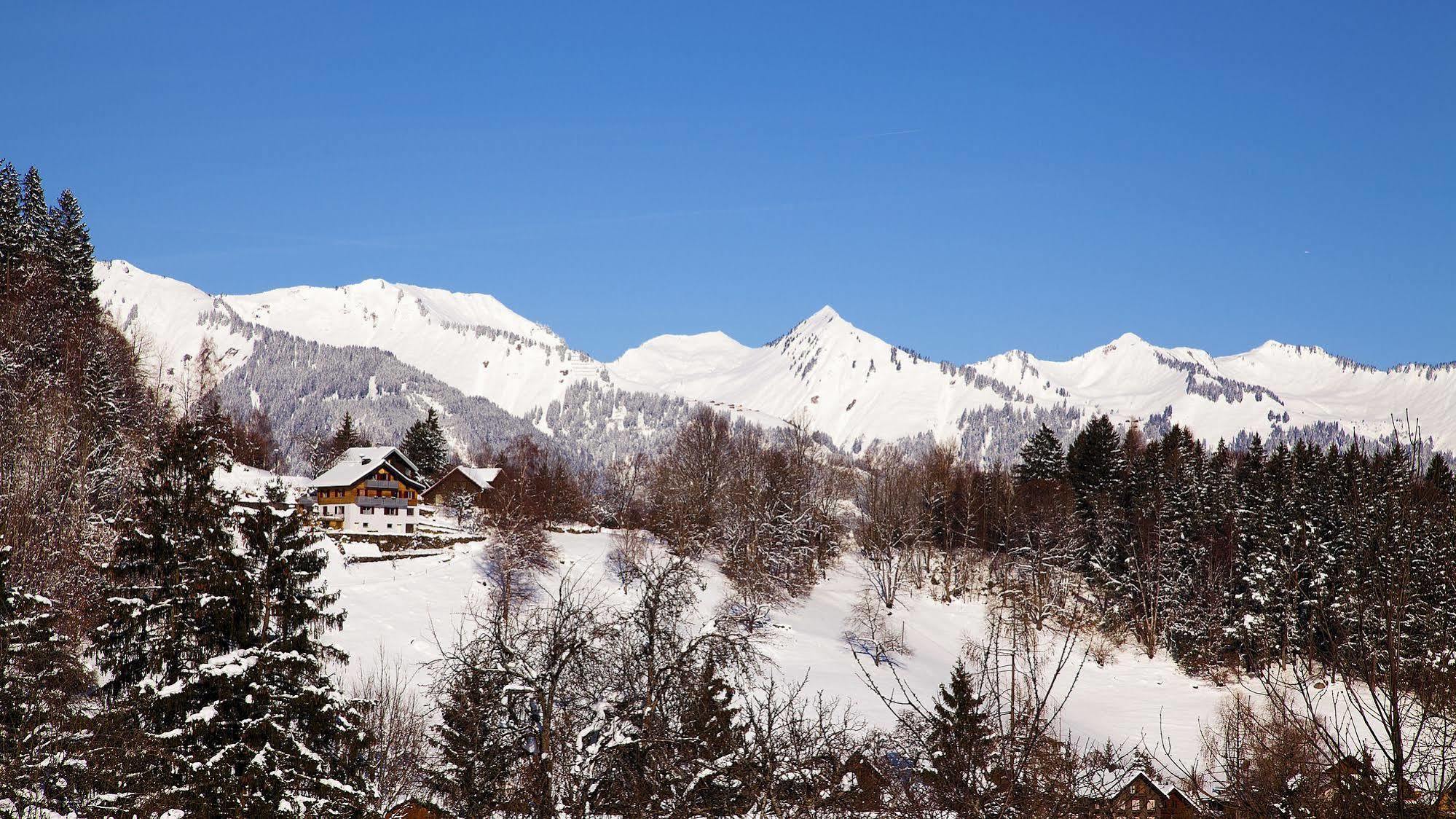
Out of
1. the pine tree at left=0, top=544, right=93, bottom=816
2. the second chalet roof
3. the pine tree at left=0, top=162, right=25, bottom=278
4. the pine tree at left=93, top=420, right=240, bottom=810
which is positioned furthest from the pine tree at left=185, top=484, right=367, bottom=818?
the second chalet roof

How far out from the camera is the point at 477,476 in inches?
3750

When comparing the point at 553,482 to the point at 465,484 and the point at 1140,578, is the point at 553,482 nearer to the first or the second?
the point at 465,484

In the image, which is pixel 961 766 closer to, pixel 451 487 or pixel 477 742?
pixel 477 742

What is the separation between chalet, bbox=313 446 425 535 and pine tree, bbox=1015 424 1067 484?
5152cm

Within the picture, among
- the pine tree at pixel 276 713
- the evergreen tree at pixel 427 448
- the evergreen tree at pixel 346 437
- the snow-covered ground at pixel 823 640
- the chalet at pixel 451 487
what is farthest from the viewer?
the evergreen tree at pixel 346 437

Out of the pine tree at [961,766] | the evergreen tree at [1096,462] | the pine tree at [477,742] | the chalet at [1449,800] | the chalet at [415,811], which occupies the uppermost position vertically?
the evergreen tree at [1096,462]

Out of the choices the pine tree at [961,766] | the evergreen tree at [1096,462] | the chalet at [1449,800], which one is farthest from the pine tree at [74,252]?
the evergreen tree at [1096,462]

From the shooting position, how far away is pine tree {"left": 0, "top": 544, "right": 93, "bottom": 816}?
857 inches

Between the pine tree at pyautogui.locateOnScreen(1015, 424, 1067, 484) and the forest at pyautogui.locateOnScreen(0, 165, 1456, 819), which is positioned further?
the pine tree at pyautogui.locateOnScreen(1015, 424, 1067, 484)

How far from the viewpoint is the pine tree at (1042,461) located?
91938 millimetres

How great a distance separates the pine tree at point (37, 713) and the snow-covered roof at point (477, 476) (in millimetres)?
58383

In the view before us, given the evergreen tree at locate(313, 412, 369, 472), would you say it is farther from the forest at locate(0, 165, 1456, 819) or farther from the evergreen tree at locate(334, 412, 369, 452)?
the forest at locate(0, 165, 1456, 819)

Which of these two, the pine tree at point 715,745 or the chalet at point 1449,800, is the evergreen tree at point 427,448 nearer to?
the pine tree at point 715,745

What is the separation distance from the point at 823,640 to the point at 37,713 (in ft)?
148
